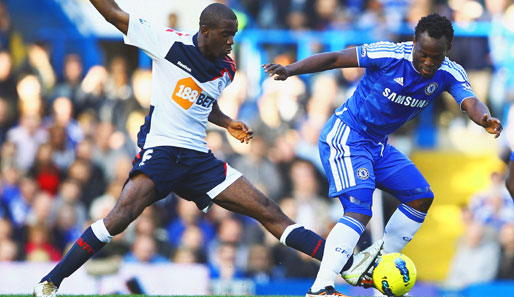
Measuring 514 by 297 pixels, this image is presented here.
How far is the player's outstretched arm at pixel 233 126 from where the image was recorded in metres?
7.95

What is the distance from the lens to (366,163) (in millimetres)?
7949

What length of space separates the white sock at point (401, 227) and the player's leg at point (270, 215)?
29.3 inches

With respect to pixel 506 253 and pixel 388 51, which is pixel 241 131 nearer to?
pixel 388 51

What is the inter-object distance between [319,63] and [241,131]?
915 millimetres

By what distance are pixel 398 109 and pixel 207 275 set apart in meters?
4.32

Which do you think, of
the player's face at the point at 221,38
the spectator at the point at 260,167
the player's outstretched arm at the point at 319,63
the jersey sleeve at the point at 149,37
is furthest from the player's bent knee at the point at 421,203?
the spectator at the point at 260,167

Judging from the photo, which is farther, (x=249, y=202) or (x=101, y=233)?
(x=249, y=202)

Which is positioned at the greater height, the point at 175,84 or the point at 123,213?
the point at 175,84

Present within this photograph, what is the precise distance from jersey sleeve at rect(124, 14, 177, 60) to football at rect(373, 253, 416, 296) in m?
2.64

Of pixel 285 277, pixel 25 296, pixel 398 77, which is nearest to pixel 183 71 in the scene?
pixel 398 77

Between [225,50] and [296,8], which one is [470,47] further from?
[225,50]

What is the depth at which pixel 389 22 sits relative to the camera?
1420 centimetres

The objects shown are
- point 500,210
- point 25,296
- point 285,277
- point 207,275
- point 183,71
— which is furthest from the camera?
point 500,210

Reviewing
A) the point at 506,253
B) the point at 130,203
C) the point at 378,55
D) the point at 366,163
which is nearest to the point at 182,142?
the point at 130,203
